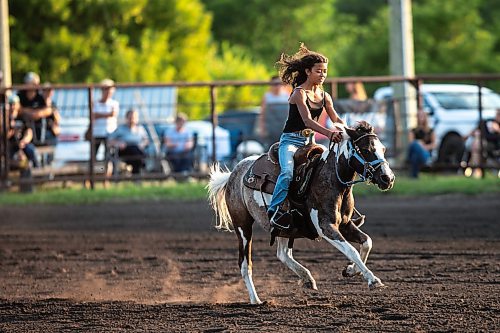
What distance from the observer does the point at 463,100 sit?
22.8m

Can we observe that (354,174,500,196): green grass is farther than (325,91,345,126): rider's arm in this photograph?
Yes

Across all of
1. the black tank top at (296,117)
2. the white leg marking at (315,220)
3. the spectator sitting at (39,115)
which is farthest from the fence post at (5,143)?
the white leg marking at (315,220)

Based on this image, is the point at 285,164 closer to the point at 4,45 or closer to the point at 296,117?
the point at 296,117

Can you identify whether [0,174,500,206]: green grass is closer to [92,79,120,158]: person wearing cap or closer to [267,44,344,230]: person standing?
[92,79,120,158]: person wearing cap

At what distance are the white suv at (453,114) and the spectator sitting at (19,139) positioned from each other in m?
6.73

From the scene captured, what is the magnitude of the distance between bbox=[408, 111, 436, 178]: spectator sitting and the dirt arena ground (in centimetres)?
186

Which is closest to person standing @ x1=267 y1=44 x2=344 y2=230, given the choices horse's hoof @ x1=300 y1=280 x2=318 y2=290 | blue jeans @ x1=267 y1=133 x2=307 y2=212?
blue jeans @ x1=267 y1=133 x2=307 y2=212

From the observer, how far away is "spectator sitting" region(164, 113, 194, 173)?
20.6m

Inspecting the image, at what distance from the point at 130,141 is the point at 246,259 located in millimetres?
10514

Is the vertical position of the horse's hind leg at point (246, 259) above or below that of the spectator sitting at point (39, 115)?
below

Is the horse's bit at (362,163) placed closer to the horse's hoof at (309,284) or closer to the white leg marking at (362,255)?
the white leg marking at (362,255)

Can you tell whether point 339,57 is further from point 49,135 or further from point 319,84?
point 319,84

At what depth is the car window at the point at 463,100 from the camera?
2239cm

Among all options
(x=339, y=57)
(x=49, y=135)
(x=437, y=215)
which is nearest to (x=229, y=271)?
(x=437, y=215)
